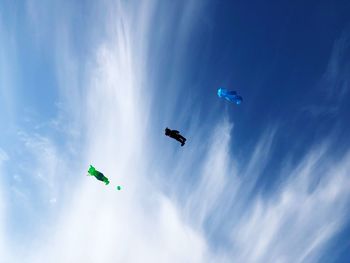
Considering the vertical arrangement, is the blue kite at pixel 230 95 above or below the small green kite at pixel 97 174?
above

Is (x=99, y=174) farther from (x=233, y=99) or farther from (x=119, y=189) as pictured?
(x=233, y=99)

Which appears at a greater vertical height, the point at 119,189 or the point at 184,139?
the point at 184,139

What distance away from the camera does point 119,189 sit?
36.4 metres

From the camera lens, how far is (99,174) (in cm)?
3550

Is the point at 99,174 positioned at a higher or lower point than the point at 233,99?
lower

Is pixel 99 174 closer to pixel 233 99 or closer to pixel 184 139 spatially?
pixel 184 139

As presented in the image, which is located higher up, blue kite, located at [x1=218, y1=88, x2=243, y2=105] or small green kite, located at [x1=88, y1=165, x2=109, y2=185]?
blue kite, located at [x1=218, y1=88, x2=243, y2=105]

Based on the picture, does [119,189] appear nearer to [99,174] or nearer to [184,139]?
[99,174]

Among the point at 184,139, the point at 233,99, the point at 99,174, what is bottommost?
the point at 99,174

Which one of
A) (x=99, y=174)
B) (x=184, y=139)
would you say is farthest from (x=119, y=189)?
(x=184, y=139)

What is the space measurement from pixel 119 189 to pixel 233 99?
1966cm

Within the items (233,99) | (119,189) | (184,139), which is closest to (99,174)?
(119,189)

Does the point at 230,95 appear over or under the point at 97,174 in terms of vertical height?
over

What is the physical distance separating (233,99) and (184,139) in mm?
8574
